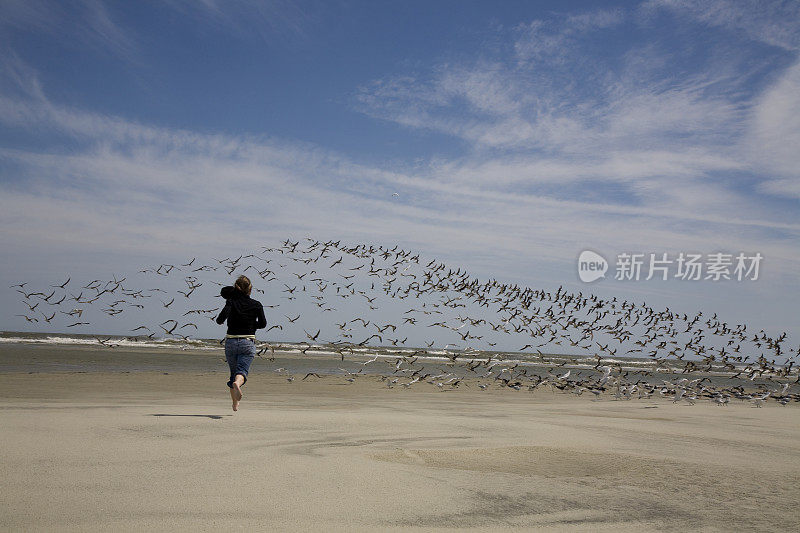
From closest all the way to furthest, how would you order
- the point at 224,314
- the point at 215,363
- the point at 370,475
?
the point at 370,475
the point at 224,314
the point at 215,363

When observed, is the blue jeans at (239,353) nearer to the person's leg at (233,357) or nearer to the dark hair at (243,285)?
the person's leg at (233,357)

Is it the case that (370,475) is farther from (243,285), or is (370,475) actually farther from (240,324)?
(243,285)

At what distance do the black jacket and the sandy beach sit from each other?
1430 mm

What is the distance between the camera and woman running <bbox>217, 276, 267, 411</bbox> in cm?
945

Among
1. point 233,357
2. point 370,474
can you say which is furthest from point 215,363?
point 370,474

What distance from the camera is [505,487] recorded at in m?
5.49

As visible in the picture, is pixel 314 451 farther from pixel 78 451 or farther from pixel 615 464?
pixel 615 464

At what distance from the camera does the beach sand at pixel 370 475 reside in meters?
4.34

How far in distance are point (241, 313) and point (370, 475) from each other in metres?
4.74

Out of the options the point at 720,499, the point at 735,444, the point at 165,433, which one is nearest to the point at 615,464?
the point at 720,499

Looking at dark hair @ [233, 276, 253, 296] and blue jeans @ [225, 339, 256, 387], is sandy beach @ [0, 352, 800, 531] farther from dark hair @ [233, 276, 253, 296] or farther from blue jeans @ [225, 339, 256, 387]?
dark hair @ [233, 276, 253, 296]

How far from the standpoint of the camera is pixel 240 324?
31.0ft

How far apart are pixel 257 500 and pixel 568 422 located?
7.98 m

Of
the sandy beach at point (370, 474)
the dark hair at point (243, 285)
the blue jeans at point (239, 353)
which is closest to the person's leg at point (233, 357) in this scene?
the blue jeans at point (239, 353)
